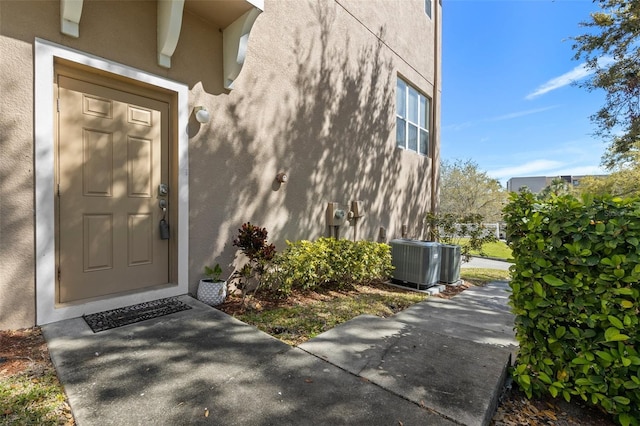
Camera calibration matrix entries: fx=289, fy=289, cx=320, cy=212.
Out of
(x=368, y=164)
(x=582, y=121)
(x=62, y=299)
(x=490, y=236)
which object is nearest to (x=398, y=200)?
(x=368, y=164)

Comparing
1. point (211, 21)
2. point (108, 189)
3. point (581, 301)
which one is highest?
point (211, 21)

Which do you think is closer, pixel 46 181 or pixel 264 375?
pixel 264 375

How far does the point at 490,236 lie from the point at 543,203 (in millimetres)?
5406

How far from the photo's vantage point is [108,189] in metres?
3.00

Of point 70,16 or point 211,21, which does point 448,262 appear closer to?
point 211,21

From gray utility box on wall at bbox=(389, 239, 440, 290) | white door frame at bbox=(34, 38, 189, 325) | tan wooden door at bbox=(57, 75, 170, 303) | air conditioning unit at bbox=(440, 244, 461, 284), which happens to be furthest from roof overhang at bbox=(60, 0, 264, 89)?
air conditioning unit at bbox=(440, 244, 461, 284)

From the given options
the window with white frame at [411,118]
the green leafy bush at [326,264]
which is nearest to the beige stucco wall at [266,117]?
the window with white frame at [411,118]

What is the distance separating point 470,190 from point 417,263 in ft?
62.2

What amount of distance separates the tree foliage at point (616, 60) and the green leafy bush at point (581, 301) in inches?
391

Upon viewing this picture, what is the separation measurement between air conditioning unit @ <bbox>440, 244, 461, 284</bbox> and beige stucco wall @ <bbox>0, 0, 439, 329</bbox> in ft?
5.03

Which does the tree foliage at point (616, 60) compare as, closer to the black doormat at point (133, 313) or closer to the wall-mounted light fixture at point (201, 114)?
the wall-mounted light fixture at point (201, 114)

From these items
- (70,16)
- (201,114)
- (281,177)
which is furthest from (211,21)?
(281,177)

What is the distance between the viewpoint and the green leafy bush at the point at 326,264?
404cm

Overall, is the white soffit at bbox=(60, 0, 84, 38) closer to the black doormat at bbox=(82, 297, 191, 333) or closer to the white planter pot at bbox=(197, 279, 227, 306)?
the black doormat at bbox=(82, 297, 191, 333)
